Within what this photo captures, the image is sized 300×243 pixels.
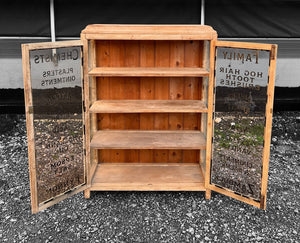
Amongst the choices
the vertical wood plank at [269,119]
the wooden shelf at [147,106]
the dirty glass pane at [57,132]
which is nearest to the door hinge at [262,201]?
the vertical wood plank at [269,119]

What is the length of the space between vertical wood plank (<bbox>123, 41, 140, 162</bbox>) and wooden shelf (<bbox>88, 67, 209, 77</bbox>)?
0.17m

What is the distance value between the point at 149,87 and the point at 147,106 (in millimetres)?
405

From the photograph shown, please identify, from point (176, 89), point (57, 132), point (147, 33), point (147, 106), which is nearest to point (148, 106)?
point (147, 106)

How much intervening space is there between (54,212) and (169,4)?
204 inches

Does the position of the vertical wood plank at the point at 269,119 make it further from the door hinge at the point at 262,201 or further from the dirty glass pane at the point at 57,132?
the dirty glass pane at the point at 57,132

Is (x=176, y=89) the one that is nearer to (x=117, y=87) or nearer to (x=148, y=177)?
(x=117, y=87)

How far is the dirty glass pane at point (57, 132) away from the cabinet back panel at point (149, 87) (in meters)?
0.40

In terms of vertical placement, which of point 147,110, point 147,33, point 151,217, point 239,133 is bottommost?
point 151,217

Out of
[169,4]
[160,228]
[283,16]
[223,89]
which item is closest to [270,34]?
[283,16]

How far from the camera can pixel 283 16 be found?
7.73m

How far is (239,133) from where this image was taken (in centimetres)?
641

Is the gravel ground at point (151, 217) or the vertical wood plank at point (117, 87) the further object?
the vertical wood plank at point (117, 87)

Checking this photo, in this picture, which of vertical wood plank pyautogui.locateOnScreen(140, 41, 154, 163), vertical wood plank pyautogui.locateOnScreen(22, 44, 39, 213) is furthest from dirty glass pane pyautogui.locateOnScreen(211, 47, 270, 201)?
vertical wood plank pyautogui.locateOnScreen(22, 44, 39, 213)

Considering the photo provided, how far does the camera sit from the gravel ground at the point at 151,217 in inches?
138
